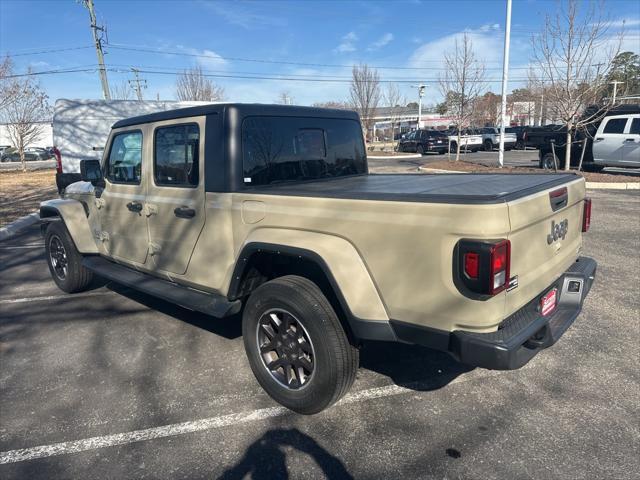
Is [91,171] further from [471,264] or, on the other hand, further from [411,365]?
[471,264]

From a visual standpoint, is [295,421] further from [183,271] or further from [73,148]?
[73,148]

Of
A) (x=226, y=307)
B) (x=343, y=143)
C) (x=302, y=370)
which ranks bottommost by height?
A: (x=302, y=370)

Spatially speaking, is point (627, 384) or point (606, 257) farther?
point (606, 257)

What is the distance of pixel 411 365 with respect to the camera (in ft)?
12.0

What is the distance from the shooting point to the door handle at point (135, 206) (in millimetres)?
4054

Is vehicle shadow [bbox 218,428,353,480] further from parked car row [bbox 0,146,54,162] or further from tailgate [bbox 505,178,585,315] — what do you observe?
parked car row [bbox 0,146,54,162]

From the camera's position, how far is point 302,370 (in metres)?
3.02

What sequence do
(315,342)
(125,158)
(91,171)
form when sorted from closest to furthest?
1. (315,342)
2. (125,158)
3. (91,171)

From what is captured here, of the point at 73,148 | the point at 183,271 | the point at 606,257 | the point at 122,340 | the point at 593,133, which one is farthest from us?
the point at 593,133

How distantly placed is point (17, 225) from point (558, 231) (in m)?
10.1

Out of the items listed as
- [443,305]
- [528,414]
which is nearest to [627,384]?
[528,414]

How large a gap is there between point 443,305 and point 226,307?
5.38 feet

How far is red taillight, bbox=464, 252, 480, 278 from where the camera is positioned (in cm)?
215

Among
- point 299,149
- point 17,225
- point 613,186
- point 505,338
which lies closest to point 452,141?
point 613,186
